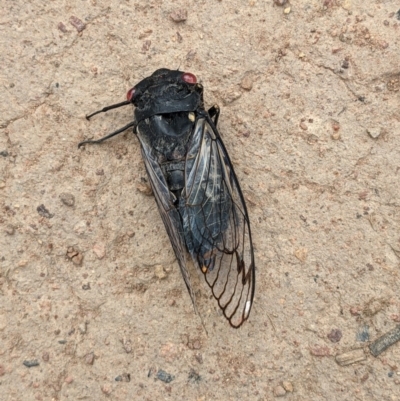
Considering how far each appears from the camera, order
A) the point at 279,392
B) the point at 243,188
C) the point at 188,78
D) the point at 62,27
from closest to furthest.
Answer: the point at 279,392 < the point at 188,78 < the point at 243,188 < the point at 62,27

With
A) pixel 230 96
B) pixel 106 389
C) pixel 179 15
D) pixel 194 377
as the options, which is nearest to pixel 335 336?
pixel 194 377

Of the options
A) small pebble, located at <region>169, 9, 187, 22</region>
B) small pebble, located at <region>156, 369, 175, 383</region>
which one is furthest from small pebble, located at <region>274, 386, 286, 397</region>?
small pebble, located at <region>169, 9, 187, 22</region>

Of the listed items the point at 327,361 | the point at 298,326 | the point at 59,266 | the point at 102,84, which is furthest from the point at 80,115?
the point at 327,361

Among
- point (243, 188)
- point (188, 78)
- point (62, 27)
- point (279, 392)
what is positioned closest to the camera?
point (279, 392)

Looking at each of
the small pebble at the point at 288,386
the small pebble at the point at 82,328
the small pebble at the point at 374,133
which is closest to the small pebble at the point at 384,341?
the small pebble at the point at 288,386

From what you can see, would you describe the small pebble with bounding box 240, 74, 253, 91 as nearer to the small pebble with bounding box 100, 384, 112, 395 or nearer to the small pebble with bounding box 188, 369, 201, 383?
the small pebble with bounding box 188, 369, 201, 383

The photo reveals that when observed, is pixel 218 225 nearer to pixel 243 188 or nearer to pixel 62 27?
pixel 243 188

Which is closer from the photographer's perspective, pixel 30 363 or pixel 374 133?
pixel 30 363
